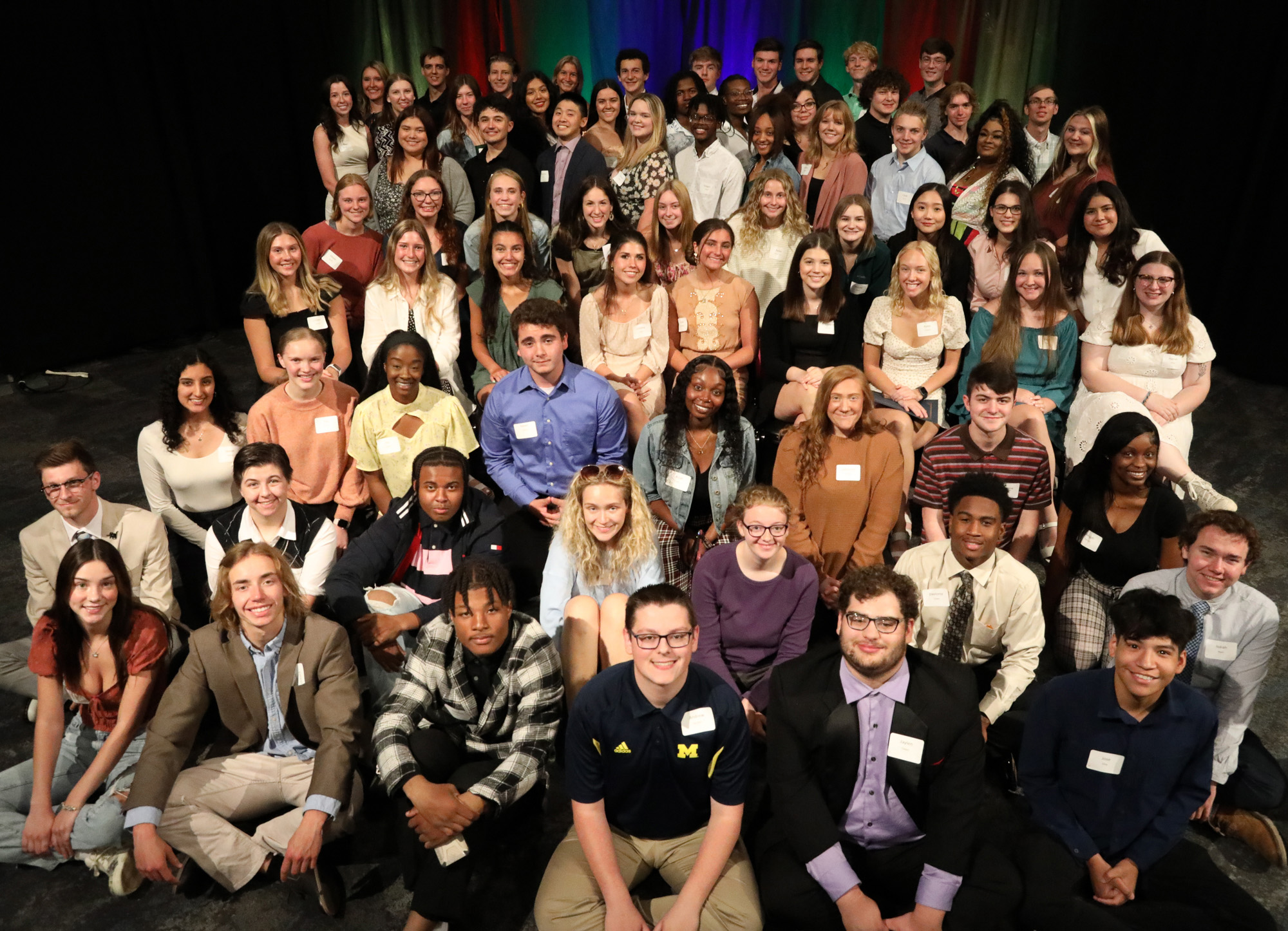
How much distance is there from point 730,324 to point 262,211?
4.58 meters

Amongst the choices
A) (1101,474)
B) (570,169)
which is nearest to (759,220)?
(570,169)

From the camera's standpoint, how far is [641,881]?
2.52 m

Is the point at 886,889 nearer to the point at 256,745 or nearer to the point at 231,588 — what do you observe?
the point at 256,745

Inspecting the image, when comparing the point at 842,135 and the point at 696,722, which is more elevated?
the point at 842,135

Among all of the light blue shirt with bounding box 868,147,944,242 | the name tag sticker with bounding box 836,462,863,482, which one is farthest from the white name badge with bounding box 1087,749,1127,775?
the light blue shirt with bounding box 868,147,944,242

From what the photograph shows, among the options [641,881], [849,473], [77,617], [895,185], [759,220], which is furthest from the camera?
[895,185]

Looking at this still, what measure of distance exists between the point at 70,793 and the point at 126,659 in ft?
1.32

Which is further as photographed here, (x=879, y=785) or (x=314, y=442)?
(x=314, y=442)

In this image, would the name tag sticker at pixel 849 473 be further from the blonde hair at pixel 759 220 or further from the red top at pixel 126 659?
the red top at pixel 126 659

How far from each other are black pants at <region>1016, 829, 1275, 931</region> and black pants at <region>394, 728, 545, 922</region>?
132cm

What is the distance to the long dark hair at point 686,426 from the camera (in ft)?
11.6

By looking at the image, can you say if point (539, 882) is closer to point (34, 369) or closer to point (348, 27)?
point (34, 369)

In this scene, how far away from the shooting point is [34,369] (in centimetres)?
619

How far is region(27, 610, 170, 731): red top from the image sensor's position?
2.76 m
